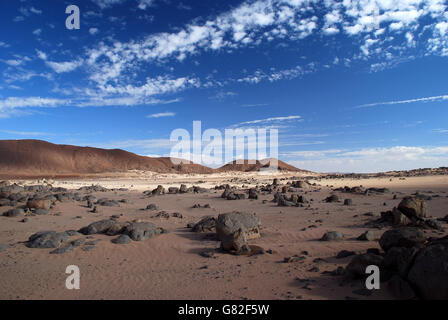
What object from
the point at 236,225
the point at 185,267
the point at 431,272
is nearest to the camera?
the point at 431,272

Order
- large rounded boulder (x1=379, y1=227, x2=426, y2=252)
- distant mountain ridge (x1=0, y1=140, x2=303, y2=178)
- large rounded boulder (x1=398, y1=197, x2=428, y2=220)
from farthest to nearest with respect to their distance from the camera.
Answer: distant mountain ridge (x1=0, y1=140, x2=303, y2=178), large rounded boulder (x1=398, y1=197, x2=428, y2=220), large rounded boulder (x1=379, y1=227, x2=426, y2=252)

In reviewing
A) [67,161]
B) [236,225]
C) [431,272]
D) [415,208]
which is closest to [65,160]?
[67,161]

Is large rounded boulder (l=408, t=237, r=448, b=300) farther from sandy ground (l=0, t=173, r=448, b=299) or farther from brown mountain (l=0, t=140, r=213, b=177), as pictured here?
brown mountain (l=0, t=140, r=213, b=177)

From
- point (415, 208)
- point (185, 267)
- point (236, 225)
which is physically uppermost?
point (415, 208)

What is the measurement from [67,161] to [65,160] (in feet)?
2.11

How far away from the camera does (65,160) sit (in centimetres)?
8369

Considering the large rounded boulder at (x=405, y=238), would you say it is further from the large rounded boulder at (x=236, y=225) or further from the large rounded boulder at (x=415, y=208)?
the large rounded boulder at (x=415, y=208)

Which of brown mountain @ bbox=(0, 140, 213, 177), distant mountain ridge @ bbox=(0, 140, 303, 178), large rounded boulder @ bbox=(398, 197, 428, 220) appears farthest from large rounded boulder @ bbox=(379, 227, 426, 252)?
distant mountain ridge @ bbox=(0, 140, 303, 178)

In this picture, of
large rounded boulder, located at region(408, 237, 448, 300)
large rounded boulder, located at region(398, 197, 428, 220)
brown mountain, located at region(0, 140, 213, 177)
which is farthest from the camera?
brown mountain, located at region(0, 140, 213, 177)

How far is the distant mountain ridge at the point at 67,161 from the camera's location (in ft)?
245

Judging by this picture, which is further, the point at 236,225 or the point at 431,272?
the point at 236,225

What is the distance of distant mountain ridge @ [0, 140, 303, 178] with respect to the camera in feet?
245

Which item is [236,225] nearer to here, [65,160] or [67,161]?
[67,161]
